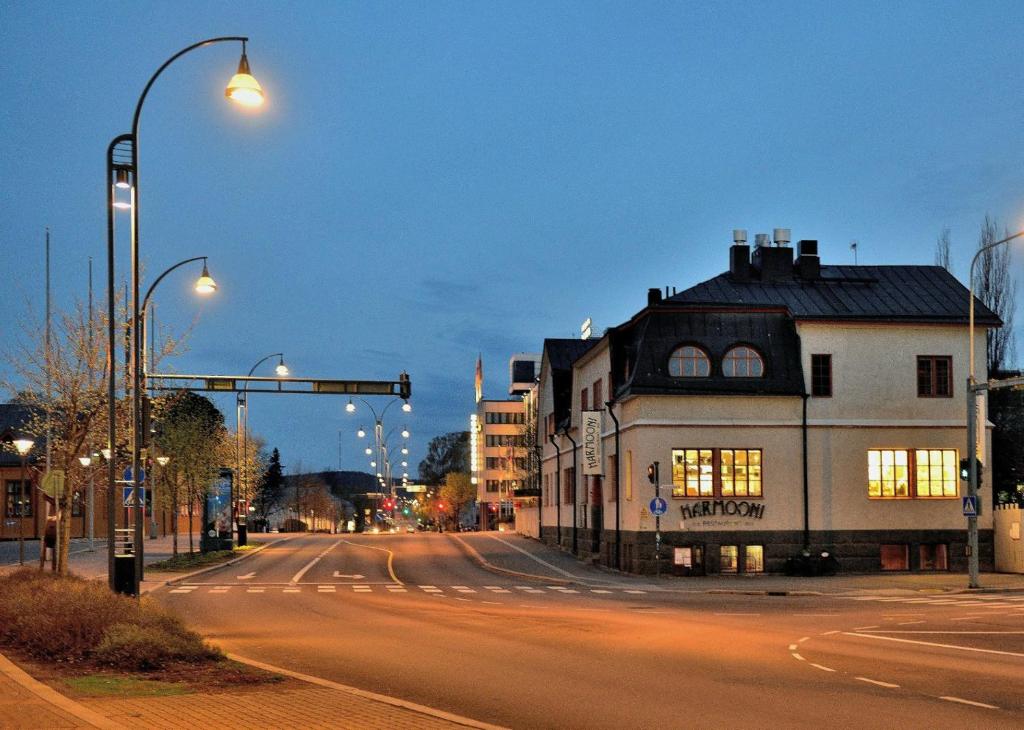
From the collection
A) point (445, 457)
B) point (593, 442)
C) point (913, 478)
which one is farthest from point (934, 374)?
point (445, 457)

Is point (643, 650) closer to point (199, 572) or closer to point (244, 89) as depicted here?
point (244, 89)

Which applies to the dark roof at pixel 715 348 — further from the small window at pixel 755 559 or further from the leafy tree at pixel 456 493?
the leafy tree at pixel 456 493

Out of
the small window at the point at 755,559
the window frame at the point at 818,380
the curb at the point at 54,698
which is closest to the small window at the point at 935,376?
the window frame at the point at 818,380

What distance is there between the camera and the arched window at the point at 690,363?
40.5 m

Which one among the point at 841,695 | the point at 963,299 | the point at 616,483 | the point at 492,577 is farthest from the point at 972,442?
the point at 841,695

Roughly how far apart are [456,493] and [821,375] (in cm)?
9031

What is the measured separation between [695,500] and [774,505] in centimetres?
280

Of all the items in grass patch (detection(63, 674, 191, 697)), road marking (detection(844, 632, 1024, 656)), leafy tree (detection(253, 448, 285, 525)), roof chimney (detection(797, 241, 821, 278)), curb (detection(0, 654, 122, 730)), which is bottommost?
leafy tree (detection(253, 448, 285, 525))

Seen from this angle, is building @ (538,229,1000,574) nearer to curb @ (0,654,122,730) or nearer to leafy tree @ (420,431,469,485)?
curb @ (0,654,122,730)

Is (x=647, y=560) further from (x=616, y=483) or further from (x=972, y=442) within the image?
(x=972, y=442)

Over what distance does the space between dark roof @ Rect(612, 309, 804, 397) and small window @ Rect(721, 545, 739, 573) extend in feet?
17.9

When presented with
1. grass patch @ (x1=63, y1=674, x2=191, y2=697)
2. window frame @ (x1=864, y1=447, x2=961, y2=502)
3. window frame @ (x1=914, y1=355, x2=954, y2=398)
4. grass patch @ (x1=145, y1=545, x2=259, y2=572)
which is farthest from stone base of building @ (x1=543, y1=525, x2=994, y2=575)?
grass patch @ (x1=63, y1=674, x2=191, y2=697)

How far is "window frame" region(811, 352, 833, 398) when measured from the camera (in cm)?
4092

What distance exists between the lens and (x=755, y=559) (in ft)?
132
